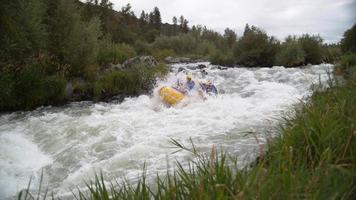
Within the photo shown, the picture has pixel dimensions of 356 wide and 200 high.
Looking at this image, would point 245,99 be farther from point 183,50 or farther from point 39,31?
point 183,50

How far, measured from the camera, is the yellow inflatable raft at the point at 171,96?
910cm

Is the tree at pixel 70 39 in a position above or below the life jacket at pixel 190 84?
above

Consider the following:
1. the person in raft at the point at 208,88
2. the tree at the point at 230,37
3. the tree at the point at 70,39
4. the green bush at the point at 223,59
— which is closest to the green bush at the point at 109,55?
the tree at the point at 70,39

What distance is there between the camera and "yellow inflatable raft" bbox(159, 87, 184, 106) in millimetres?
9102

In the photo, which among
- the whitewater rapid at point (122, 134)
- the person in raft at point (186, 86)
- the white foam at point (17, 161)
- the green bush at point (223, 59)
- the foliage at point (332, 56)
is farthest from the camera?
the green bush at point (223, 59)

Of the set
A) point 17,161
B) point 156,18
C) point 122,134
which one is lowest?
point 17,161

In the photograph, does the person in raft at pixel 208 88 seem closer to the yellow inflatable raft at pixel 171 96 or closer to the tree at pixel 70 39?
the yellow inflatable raft at pixel 171 96

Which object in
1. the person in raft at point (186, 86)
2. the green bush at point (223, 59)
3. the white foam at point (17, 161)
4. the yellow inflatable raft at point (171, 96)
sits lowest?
the white foam at point (17, 161)

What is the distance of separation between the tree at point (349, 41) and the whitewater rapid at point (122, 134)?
983 centimetres

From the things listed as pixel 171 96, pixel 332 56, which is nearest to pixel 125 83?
pixel 171 96

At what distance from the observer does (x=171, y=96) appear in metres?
9.20

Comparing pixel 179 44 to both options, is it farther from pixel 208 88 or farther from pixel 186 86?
pixel 186 86

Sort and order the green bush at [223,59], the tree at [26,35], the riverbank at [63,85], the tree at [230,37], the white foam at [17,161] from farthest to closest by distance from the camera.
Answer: the tree at [230,37], the green bush at [223,59], the riverbank at [63,85], the tree at [26,35], the white foam at [17,161]

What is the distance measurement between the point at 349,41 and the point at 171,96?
45.7 feet
